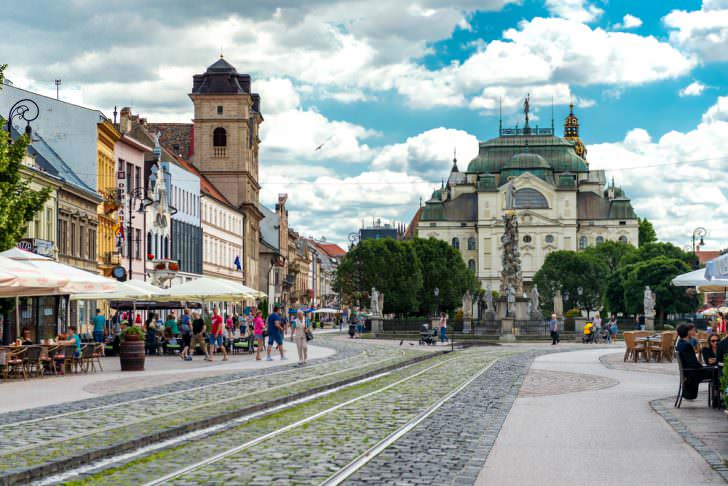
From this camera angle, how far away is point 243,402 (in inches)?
746

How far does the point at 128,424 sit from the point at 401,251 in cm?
9432

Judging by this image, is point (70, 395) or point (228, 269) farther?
point (228, 269)

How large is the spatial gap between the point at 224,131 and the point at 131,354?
3033 inches

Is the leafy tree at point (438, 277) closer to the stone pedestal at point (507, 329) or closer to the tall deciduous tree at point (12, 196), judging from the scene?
the stone pedestal at point (507, 329)

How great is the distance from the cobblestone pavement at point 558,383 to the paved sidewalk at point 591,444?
7 cm

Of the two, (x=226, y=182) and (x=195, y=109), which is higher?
(x=195, y=109)

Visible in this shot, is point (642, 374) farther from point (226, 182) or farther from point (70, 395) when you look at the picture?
point (226, 182)

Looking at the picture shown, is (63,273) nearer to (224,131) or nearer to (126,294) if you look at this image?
(126,294)

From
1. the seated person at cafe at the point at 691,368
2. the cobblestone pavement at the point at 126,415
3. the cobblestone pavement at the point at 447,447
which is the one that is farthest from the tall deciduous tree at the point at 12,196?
the seated person at cafe at the point at 691,368

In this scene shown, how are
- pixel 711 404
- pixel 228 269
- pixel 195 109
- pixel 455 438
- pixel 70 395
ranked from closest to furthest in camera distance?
pixel 455 438 → pixel 711 404 → pixel 70 395 → pixel 228 269 → pixel 195 109

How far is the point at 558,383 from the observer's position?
25.5 m

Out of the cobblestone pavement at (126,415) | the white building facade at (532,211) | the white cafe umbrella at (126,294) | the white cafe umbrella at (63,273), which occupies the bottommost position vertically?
the cobblestone pavement at (126,415)

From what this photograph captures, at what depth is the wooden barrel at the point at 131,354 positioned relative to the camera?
29.5m

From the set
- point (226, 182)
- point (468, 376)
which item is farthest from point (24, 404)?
point (226, 182)
